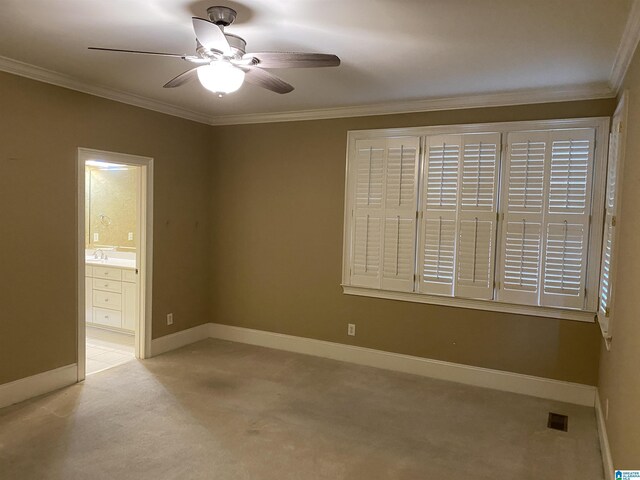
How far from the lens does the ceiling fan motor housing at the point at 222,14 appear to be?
2.28 metres

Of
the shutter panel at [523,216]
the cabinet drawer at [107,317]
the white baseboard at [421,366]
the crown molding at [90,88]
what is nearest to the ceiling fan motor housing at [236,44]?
the crown molding at [90,88]

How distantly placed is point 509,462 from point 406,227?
82.4 inches

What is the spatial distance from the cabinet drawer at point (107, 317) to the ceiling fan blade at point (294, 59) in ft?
12.5

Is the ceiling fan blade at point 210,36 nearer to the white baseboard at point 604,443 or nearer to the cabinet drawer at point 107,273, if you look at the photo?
the white baseboard at point 604,443

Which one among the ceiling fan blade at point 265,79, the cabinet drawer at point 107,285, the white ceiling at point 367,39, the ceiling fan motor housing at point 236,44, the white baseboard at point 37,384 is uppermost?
the white ceiling at point 367,39

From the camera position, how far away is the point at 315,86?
364 centimetres

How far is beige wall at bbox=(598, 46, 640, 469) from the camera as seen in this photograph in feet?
6.59

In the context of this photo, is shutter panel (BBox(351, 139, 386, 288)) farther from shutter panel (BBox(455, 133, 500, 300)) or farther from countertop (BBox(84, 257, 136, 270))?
countertop (BBox(84, 257, 136, 270))

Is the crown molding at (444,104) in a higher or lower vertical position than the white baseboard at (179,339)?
higher

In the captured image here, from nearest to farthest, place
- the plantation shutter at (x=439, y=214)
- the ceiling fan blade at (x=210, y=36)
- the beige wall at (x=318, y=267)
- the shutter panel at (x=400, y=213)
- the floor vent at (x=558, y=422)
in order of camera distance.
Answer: the ceiling fan blade at (x=210, y=36), the floor vent at (x=558, y=422), the beige wall at (x=318, y=267), the plantation shutter at (x=439, y=214), the shutter panel at (x=400, y=213)

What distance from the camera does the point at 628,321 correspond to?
87.6 inches

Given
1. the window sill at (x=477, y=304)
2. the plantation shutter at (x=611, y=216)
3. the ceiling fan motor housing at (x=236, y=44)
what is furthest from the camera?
the window sill at (x=477, y=304)

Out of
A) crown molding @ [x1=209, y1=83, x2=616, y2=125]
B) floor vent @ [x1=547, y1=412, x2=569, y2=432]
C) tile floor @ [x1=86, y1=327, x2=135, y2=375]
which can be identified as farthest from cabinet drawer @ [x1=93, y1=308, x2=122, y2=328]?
floor vent @ [x1=547, y1=412, x2=569, y2=432]

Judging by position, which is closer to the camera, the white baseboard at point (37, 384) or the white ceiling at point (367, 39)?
the white ceiling at point (367, 39)
